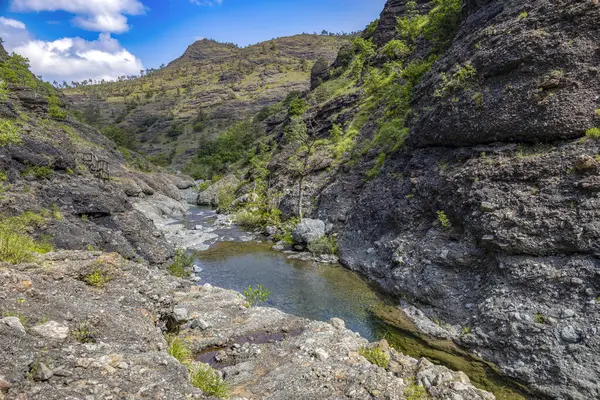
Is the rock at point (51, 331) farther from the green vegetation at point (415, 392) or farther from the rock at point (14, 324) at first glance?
the green vegetation at point (415, 392)

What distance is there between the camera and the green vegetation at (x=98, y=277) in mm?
9243

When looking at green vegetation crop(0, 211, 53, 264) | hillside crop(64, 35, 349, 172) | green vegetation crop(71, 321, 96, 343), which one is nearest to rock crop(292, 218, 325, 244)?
green vegetation crop(0, 211, 53, 264)

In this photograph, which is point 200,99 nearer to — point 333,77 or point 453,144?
point 333,77

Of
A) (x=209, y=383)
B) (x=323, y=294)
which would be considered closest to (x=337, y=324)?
(x=323, y=294)

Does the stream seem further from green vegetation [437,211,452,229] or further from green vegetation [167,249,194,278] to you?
green vegetation [437,211,452,229]

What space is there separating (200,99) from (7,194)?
156283 mm

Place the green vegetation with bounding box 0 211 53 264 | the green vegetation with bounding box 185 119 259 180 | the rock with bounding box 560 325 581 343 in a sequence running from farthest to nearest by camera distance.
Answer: the green vegetation with bounding box 185 119 259 180 → the rock with bounding box 560 325 581 343 → the green vegetation with bounding box 0 211 53 264

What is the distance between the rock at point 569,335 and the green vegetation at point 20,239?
16.5 meters

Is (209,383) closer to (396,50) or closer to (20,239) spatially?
(20,239)

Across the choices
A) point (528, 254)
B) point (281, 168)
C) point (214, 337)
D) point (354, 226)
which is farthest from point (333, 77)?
point (214, 337)

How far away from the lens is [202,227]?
35625 mm

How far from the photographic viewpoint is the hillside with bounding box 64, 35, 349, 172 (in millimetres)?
125812

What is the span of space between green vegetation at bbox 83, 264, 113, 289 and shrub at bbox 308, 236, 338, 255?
55.1 ft

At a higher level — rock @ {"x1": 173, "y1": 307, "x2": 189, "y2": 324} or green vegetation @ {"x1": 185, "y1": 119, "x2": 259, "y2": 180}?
green vegetation @ {"x1": 185, "y1": 119, "x2": 259, "y2": 180}
